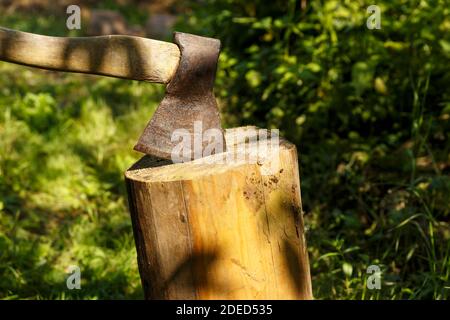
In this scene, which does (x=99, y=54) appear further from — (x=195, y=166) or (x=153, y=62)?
(x=195, y=166)

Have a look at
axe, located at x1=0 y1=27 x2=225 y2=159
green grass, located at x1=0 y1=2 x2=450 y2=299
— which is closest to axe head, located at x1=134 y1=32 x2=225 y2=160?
axe, located at x1=0 y1=27 x2=225 y2=159

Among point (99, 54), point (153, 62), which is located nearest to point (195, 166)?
point (153, 62)

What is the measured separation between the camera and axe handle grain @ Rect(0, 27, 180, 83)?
2121 millimetres

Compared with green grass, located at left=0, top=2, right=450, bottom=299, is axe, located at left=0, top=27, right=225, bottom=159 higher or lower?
higher

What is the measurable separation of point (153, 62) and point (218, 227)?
61cm

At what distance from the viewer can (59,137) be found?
450cm

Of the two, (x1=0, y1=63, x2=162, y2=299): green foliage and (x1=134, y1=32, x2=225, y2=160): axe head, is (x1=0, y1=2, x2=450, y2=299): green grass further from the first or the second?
(x1=134, y1=32, x2=225, y2=160): axe head

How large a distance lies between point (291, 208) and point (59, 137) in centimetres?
277

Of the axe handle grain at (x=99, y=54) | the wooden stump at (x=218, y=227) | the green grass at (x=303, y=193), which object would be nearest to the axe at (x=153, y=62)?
the axe handle grain at (x=99, y=54)

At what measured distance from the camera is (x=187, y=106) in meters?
2.19

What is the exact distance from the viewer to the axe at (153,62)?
212cm

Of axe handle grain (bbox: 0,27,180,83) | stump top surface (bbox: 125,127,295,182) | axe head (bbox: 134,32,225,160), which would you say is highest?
axe handle grain (bbox: 0,27,180,83)

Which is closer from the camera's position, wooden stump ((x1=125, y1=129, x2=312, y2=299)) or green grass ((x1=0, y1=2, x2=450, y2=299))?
wooden stump ((x1=125, y1=129, x2=312, y2=299))

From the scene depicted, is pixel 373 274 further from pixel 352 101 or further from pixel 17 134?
pixel 17 134
